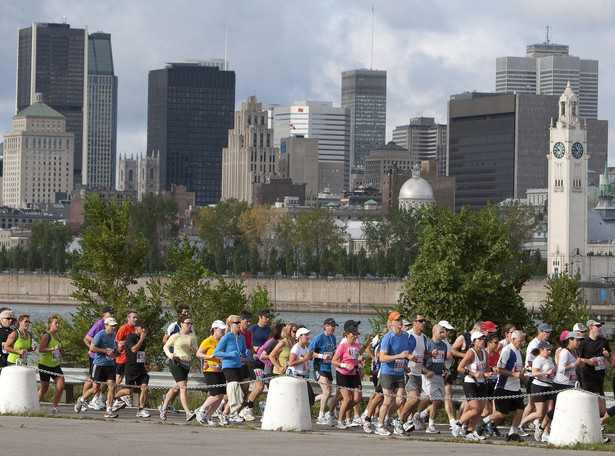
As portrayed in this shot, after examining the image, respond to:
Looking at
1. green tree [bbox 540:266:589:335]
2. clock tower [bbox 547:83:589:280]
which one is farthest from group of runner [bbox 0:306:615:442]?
clock tower [bbox 547:83:589:280]

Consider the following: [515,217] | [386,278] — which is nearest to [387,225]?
[515,217]

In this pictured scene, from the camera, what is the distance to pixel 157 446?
2244 cm

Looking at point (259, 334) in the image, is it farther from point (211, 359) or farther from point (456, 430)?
point (456, 430)

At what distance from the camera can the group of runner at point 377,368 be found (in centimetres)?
2609

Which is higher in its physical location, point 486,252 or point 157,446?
point 486,252

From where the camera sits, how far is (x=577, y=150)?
167 m

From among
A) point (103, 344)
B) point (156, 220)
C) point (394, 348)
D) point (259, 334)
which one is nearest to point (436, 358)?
point (394, 348)

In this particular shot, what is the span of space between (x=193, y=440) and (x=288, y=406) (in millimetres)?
2174

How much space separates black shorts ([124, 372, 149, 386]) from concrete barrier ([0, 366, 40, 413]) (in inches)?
69.9

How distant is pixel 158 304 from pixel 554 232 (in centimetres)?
12890

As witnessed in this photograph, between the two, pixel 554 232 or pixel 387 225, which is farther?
pixel 387 225

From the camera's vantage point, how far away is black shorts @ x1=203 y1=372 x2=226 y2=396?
88.6 feet

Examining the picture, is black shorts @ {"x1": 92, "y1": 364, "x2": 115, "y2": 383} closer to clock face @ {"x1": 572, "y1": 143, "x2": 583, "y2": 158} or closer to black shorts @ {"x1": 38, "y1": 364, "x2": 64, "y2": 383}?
black shorts @ {"x1": 38, "y1": 364, "x2": 64, "y2": 383}

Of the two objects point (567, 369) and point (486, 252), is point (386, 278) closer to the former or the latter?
point (486, 252)
